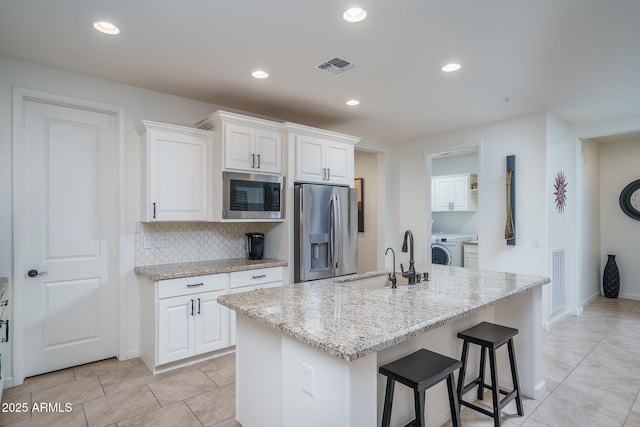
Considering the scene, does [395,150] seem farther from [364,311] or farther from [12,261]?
[12,261]

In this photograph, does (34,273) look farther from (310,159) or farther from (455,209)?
(455,209)

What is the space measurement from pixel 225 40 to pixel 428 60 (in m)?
1.52

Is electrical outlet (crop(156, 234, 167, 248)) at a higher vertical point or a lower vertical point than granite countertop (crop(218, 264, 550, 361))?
higher

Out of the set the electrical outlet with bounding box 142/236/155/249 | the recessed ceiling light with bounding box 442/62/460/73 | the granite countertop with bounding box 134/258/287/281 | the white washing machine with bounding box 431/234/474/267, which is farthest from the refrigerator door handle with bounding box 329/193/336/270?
the white washing machine with bounding box 431/234/474/267

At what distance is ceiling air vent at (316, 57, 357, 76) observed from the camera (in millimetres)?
2719

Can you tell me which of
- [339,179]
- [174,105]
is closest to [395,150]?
[339,179]

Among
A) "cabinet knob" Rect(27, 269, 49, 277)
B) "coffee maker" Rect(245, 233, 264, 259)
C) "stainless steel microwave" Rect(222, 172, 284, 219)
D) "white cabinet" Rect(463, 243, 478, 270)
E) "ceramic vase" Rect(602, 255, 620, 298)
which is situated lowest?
"ceramic vase" Rect(602, 255, 620, 298)

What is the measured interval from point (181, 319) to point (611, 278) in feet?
21.0

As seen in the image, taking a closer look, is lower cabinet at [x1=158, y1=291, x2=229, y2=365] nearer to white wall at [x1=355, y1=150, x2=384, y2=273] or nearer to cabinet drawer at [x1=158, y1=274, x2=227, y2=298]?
cabinet drawer at [x1=158, y1=274, x2=227, y2=298]

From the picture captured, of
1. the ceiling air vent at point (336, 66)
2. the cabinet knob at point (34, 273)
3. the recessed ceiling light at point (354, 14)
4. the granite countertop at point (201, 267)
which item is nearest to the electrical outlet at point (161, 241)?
the granite countertop at point (201, 267)

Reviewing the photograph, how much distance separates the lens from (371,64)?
2768mm

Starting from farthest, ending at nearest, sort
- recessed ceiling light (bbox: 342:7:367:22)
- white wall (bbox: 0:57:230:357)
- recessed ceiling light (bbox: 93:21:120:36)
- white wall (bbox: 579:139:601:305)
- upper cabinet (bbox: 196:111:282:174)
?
white wall (bbox: 579:139:601:305)
upper cabinet (bbox: 196:111:282:174)
white wall (bbox: 0:57:230:357)
recessed ceiling light (bbox: 93:21:120:36)
recessed ceiling light (bbox: 342:7:367:22)

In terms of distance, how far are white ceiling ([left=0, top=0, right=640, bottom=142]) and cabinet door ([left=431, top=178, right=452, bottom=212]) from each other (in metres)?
3.10

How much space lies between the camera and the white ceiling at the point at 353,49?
2045 millimetres
